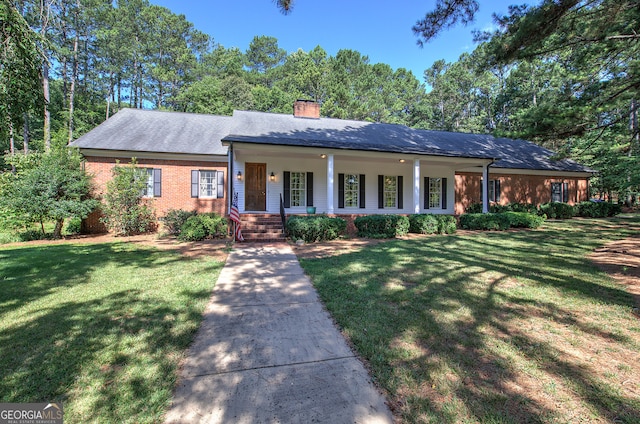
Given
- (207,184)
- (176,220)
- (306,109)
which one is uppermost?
(306,109)

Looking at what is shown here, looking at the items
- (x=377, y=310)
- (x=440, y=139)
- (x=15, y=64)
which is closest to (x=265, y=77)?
(x=440, y=139)

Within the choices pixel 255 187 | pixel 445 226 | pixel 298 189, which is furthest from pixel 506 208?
pixel 255 187

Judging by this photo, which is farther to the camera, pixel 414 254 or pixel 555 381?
pixel 414 254

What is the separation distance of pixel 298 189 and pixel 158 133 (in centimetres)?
774

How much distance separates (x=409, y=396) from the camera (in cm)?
214

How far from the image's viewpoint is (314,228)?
9305 millimetres

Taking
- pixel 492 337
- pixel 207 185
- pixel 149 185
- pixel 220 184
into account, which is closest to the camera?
pixel 492 337

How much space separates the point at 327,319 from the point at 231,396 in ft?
5.18

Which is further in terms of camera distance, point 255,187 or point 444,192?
point 444,192

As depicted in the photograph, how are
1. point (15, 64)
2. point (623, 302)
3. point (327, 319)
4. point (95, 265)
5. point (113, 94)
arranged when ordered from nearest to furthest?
point (327, 319) < point (623, 302) < point (15, 64) < point (95, 265) < point (113, 94)

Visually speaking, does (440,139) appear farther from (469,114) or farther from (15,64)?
(469,114)

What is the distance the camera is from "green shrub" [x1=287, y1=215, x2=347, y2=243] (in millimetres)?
9219

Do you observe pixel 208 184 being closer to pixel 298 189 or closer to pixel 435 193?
pixel 298 189

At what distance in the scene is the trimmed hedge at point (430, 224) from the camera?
10.9 m
